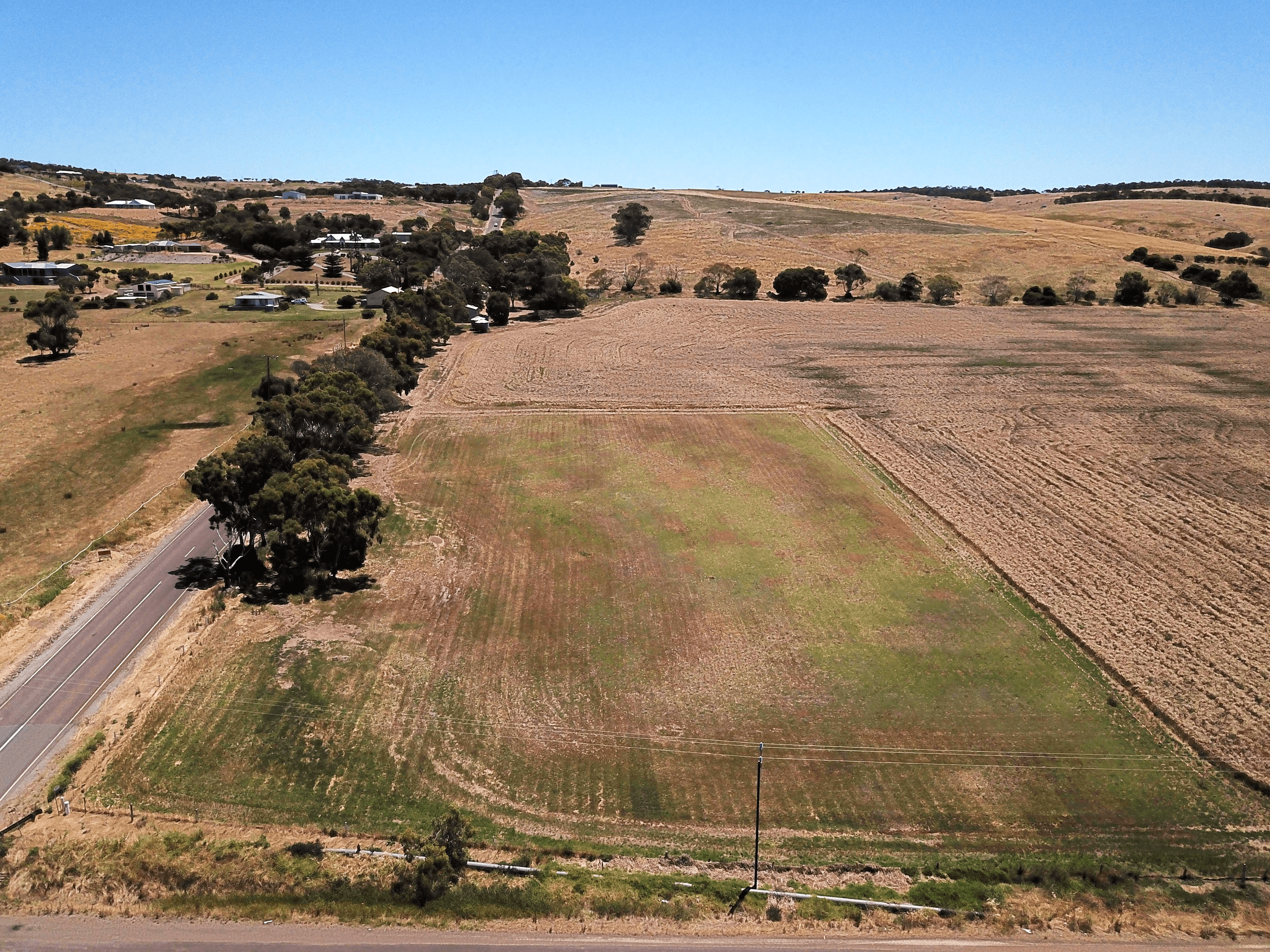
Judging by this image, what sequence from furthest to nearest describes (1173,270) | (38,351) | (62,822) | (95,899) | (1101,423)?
1. (1173,270)
2. (38,351)
3. (1101,423)
4. (62,822)
5. (95,899)

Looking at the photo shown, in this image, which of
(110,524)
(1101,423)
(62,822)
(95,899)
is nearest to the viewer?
(95,899)

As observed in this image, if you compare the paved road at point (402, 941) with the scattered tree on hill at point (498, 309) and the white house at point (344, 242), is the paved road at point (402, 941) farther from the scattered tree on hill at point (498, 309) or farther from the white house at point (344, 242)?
the white house at point (344, 242)

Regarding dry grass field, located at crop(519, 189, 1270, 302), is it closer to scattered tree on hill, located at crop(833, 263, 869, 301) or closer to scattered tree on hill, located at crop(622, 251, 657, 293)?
scattered tree on hill, located at crop(622, 251, 657, 293)

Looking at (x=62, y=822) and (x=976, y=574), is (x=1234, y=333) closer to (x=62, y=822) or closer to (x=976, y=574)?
(x=976, y=574)

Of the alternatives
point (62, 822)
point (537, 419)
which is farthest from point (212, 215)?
point (62, 822)

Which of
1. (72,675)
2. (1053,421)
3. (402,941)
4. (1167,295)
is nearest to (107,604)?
(72,675)

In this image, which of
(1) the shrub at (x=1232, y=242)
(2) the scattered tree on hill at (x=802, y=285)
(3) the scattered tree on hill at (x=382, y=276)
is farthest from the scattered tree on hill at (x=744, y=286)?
(1) the shrub at (x=1232, y=242)

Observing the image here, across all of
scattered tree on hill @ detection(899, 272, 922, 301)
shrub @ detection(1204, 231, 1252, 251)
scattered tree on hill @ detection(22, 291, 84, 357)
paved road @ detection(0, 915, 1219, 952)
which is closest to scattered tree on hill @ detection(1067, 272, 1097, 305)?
scattered tree on hill @ detection(899, 272, 922, 301)
